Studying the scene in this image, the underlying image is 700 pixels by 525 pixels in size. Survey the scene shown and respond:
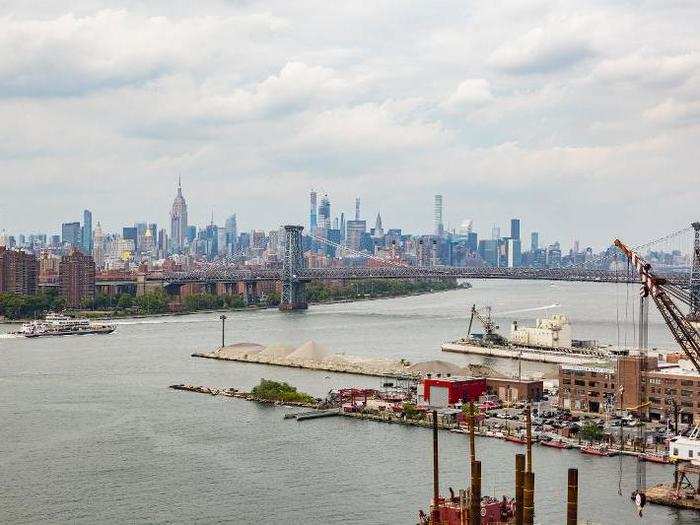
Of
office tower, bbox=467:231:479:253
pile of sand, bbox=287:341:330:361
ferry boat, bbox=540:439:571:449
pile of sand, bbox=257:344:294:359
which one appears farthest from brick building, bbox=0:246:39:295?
office tower, bbox=467:231:479:253

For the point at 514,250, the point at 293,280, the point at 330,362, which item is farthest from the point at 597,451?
the point at 514,250

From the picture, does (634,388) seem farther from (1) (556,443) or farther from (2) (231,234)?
(2) (231,234)

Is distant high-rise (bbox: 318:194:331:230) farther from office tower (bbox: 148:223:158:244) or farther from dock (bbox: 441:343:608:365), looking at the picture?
dock (bbox: 441:343:608:365)

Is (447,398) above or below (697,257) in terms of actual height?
below

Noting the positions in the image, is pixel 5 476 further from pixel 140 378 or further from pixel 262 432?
pixel 140 378

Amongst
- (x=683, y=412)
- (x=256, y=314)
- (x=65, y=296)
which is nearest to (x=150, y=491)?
(x=683, y=412)

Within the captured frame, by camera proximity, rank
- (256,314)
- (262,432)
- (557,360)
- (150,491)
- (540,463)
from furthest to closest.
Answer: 1. (256,314)
2. (557,360)
3. (262,432)
4. (540,463)
5. (150,491)
